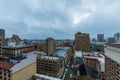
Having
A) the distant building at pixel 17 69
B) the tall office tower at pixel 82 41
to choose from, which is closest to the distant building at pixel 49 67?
the distant building at pixel 17 69

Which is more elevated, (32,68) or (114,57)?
(114,57)

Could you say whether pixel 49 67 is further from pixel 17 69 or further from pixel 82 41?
pixel 82 41

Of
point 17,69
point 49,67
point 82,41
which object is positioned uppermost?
point 82,41

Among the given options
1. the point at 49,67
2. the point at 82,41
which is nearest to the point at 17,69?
the point at 49,67

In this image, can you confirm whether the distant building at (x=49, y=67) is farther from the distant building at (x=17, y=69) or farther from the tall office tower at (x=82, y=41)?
the tall office tower at (x=82, y=41)

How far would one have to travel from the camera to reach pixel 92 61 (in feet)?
309

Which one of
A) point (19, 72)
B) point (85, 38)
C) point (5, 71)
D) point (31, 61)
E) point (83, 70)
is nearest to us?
point (5, 71)

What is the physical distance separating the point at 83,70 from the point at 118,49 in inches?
1326

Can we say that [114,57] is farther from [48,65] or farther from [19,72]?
[48,65]

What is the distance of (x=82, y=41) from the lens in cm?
12694

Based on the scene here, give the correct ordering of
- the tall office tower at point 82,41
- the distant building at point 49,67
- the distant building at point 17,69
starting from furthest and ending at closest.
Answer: the tall office tower at point 82,41
the distant building at point 49,67
the distant building at point 17,69

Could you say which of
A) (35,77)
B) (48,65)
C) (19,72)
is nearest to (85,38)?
(48,65)

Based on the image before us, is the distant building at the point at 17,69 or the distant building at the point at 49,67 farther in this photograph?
the distant building at the point at 49,67

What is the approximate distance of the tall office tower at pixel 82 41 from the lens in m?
126
